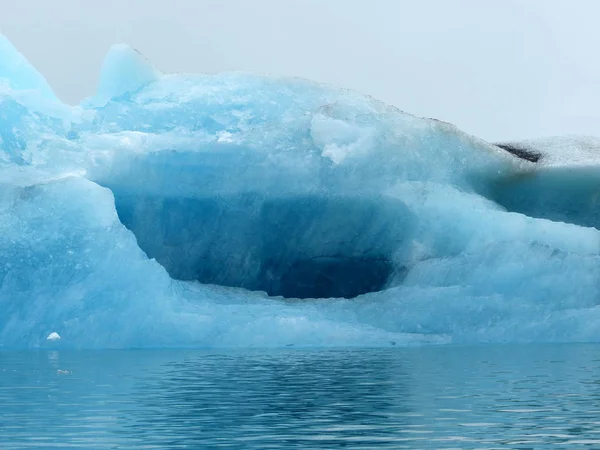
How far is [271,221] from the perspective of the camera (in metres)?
19.2

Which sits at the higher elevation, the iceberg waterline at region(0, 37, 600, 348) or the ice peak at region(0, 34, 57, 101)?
the ice peak at region(0, 34, 57, 101)

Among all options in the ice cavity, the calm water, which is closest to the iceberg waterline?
the ice cavity

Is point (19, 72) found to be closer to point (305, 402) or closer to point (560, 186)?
point (560, 186)

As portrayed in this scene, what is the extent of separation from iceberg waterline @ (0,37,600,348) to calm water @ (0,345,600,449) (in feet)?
9.68

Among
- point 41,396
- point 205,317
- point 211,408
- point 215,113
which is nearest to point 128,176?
point 215,113

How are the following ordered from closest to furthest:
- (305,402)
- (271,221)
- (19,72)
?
(305,402) → (271,221) → (19,72)

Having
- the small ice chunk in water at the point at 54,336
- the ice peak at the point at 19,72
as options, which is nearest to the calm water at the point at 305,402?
the small ice chunk in water at the point at 54,336

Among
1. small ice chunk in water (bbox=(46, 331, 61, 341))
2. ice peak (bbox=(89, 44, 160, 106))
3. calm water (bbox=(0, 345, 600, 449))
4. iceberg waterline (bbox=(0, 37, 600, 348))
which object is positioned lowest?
calm water (bbox=(0, 345, 600, 449))

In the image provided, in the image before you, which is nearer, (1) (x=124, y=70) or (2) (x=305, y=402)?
(2) (x=305, y=402)

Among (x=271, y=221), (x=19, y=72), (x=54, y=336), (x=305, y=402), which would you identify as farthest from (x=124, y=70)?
(x=305, y=402)

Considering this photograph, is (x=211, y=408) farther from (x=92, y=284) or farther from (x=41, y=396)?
(x=92, y=284)

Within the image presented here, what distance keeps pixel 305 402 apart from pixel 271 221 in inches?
455

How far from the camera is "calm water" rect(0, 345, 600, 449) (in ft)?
19.4

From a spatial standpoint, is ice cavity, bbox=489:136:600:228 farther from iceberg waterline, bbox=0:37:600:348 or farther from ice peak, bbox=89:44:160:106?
ice peak, bbox=89:44:160:106
